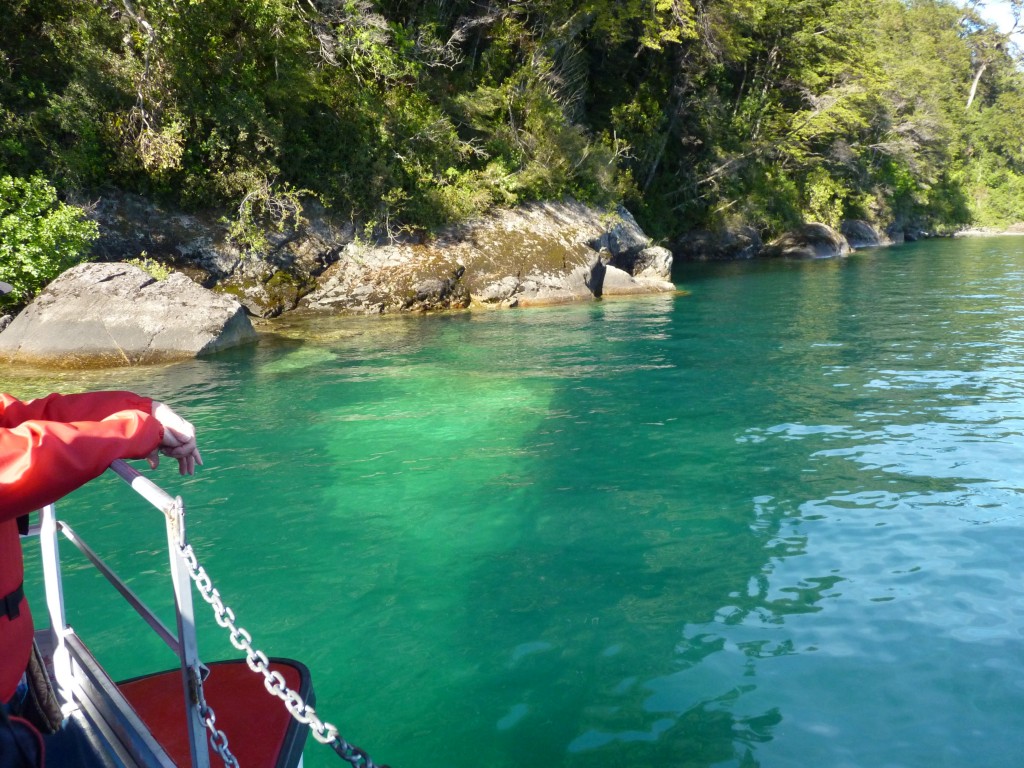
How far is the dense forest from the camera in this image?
17.4m

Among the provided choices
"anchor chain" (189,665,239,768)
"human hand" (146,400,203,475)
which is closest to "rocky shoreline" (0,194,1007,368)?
"human hand" (146,400,203,475)

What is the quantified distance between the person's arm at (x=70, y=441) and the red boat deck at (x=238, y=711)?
955mm

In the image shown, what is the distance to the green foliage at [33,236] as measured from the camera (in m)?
14.0

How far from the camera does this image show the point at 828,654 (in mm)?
4633

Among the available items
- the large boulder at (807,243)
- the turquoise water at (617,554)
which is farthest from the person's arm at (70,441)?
the large boulder at (807,243)

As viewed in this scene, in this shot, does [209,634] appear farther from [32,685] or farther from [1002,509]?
[1002,509]

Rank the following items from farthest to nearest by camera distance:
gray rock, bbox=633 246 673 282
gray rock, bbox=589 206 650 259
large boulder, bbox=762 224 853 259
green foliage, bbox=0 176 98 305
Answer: large boulder, bbox=762 224 853 259 → gray rock, bbox=633 246 673 282 → gray rock, bbox=589 206 650 259 → green foliage, bbox=0 176 98 305

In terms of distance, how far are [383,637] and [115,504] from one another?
3559 millimetres

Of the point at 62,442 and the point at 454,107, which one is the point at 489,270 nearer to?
the point at 454,107

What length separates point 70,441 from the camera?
84.2 inches

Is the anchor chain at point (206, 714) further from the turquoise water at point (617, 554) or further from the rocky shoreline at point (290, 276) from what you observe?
the rocky shoreline at point (290, 276)

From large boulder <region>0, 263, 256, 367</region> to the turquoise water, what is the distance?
128 cm

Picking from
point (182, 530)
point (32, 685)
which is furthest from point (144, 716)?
point (182, 530)

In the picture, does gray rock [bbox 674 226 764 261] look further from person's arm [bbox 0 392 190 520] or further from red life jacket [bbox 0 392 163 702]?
red life jacket [bbox 0 392 163 702]
